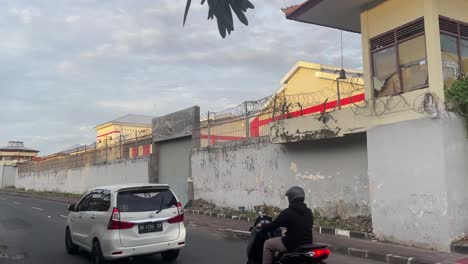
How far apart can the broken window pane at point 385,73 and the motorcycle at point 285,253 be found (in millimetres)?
6543

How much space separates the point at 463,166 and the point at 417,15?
360 centimetres

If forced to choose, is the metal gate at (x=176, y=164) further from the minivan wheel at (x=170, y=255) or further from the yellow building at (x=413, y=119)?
the minivan wheel at (x=170, y=255)

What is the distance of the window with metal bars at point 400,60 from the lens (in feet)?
35.4

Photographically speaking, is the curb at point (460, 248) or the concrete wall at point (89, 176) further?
the concrete wall at point (89, 176)

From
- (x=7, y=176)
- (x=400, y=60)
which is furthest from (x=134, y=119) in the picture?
(x=400, y=60)

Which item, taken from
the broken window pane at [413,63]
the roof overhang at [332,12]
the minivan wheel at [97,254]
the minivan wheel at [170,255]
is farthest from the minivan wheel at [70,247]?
the broken window pane at [413,63]

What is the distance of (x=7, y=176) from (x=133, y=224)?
69.7 meters

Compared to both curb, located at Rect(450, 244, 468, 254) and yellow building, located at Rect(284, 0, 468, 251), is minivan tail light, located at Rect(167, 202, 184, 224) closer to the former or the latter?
yellow building, located at Rect(284, 0, 468, 251)

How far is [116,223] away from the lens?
846 centimetres

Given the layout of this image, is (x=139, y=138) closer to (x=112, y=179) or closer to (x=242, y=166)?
(x=112, y=179)

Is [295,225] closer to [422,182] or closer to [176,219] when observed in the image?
[176,219]

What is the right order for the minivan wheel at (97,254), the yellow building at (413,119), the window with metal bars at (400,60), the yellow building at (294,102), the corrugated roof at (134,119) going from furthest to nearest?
the corrugated roof at (134,119), the yellow building at (294,102), the window with metal bars at (400,60), the yellow building at (413,119), the minivan wheel at (97,254)

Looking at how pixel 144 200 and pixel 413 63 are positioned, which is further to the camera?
pixel 413 63

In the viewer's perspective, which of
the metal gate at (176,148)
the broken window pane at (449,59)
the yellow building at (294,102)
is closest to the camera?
the broken window pane at (449,59)
